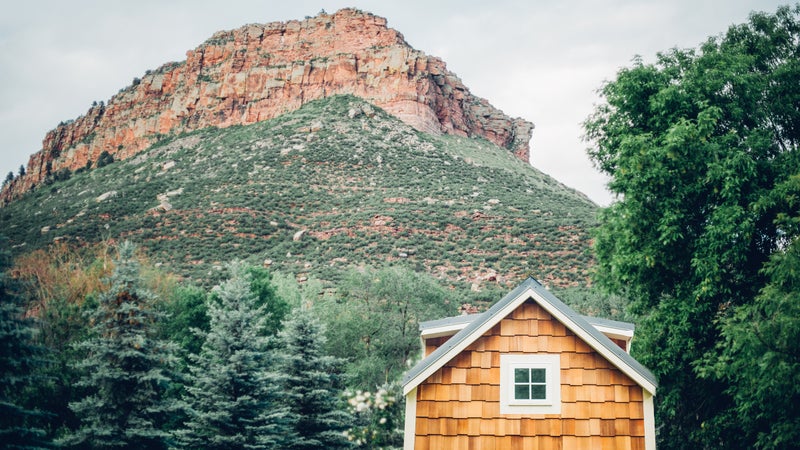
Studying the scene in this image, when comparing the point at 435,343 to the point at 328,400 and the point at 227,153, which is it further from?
the point at 227,153

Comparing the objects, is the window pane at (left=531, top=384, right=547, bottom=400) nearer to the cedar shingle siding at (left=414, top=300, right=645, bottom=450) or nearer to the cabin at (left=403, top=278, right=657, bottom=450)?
the cabin at (left=403, top=278, right=657, bottom=450)

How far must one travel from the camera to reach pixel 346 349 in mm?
24109

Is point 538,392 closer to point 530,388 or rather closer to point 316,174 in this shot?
point 530,388

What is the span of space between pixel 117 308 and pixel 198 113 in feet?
251

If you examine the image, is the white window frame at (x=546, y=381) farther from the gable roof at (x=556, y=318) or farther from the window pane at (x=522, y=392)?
the gable roof at (x=556, y=318)

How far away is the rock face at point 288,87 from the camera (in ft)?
264

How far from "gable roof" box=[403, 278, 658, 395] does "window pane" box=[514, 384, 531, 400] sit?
1067 mm

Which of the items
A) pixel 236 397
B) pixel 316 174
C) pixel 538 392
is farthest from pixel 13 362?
pixel 316 174

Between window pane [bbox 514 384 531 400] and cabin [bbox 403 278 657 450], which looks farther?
window pane [bbox 514 384 531 400]

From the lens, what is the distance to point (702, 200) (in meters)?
13.8

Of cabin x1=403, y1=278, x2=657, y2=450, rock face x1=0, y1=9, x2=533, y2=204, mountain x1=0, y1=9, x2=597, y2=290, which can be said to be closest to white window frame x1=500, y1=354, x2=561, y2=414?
cabin x1=403, y1=278, x2=657, y2=450

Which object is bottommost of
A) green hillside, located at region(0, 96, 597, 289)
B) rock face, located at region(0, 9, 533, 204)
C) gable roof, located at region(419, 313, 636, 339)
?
gable roof, located at region(419, 313, 636, 339)

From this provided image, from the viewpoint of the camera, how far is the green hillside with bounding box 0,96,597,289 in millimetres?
44750

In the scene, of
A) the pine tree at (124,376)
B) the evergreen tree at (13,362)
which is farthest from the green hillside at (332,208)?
the evergreen tree at (13,362)
